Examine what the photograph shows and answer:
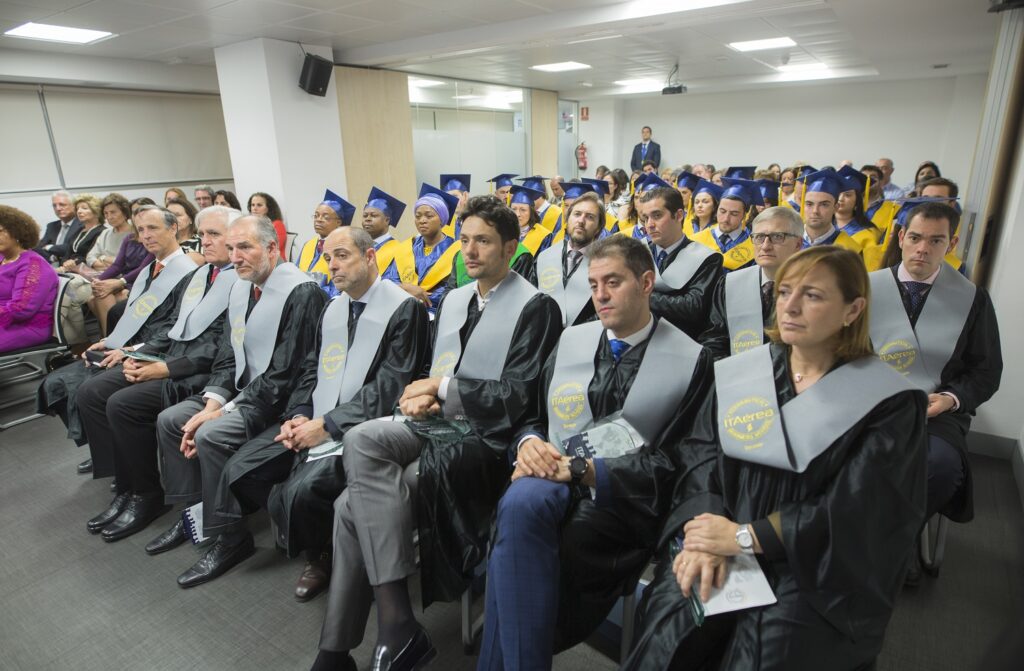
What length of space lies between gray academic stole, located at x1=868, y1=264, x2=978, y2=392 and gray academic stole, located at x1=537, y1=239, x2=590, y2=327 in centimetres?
141

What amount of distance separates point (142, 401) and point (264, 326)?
0.78 meters

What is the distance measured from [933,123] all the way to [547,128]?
26.3 feet

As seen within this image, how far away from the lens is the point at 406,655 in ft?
5.87

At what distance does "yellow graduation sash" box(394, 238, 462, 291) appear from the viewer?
165 inches

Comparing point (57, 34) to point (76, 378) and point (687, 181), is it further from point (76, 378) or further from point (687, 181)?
point (687, 181)

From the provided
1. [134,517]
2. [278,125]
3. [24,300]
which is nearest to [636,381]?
[134,517]

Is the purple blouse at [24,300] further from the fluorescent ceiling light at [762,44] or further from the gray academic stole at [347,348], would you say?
the fluorescent ceiling light at [762,44]

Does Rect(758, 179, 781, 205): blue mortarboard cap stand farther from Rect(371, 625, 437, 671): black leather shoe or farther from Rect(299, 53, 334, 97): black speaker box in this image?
Rect(299, 53, 334, 97): black speaker box

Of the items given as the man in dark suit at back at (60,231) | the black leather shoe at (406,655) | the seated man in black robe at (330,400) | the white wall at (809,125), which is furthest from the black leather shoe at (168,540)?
the white wall at (809,125)

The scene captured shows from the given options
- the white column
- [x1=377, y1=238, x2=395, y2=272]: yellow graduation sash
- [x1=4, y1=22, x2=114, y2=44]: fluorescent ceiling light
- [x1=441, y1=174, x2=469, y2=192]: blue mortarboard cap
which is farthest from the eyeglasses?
[x1=4, y1=22, x2=114, y2=44]: fluorescent ceiling light

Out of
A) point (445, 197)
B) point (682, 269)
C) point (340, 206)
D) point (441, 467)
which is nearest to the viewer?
point (441, 467)

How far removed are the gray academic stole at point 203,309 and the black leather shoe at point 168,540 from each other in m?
1.00

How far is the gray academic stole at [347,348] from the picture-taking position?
246 cm

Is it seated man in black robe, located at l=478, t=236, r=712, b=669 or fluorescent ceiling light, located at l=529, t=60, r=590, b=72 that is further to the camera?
fluorescent ceiling light, located at l=529, t=60, r=590, b=72
